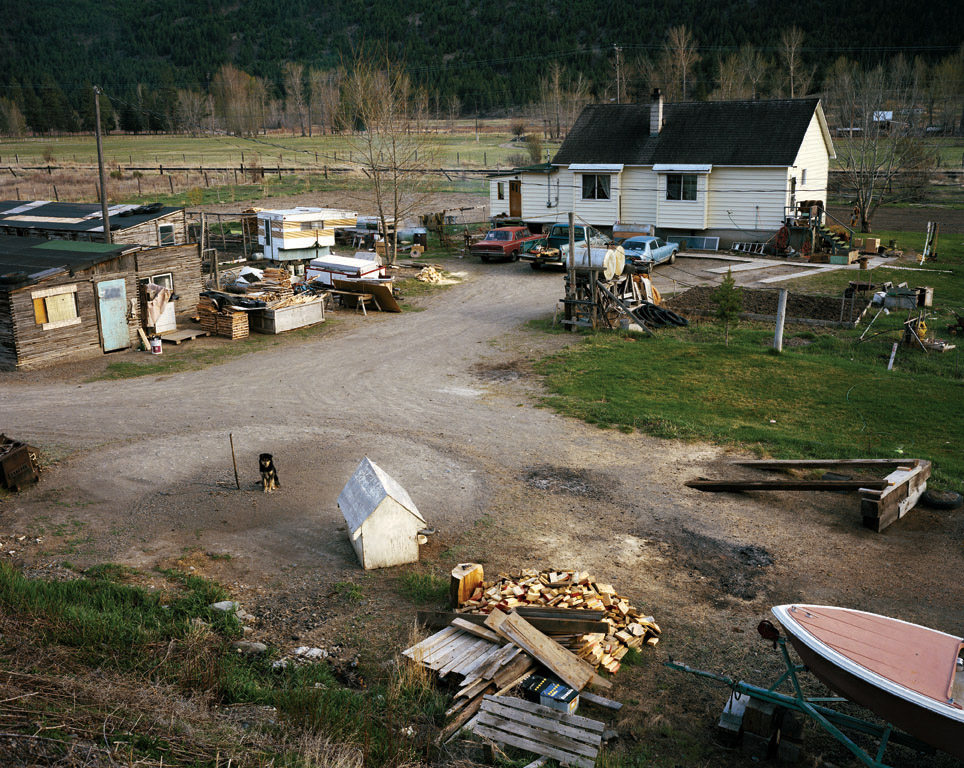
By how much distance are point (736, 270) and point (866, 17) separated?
131m

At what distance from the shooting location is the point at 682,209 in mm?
39469

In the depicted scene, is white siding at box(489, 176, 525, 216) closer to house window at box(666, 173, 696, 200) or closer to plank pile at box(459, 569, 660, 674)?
house window at box(666, 173, 696, 200)

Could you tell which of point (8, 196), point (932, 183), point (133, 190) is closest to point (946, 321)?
point (932, 183)

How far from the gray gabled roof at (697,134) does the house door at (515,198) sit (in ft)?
9.42

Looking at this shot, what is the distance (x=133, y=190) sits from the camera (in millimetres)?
62750

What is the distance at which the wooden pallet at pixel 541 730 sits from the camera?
7.60m

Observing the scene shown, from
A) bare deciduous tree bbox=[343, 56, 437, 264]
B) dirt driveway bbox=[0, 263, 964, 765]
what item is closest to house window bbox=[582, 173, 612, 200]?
bare deciduous tree bbox=[343, 56, 437, 264]

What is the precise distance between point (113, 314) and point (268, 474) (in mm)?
12021

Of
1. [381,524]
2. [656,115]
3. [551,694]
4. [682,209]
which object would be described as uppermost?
[656,115]

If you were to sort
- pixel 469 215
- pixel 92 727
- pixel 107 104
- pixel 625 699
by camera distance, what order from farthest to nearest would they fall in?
pixel 107 104 → pixel 469 215 → pixel 625 699 → pixel 92 727

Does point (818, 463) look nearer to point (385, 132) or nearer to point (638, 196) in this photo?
point (385, 132)

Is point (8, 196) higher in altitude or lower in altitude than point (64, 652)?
higher

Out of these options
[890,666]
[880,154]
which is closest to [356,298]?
[890,666]

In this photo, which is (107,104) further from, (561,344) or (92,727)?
(92,727)
